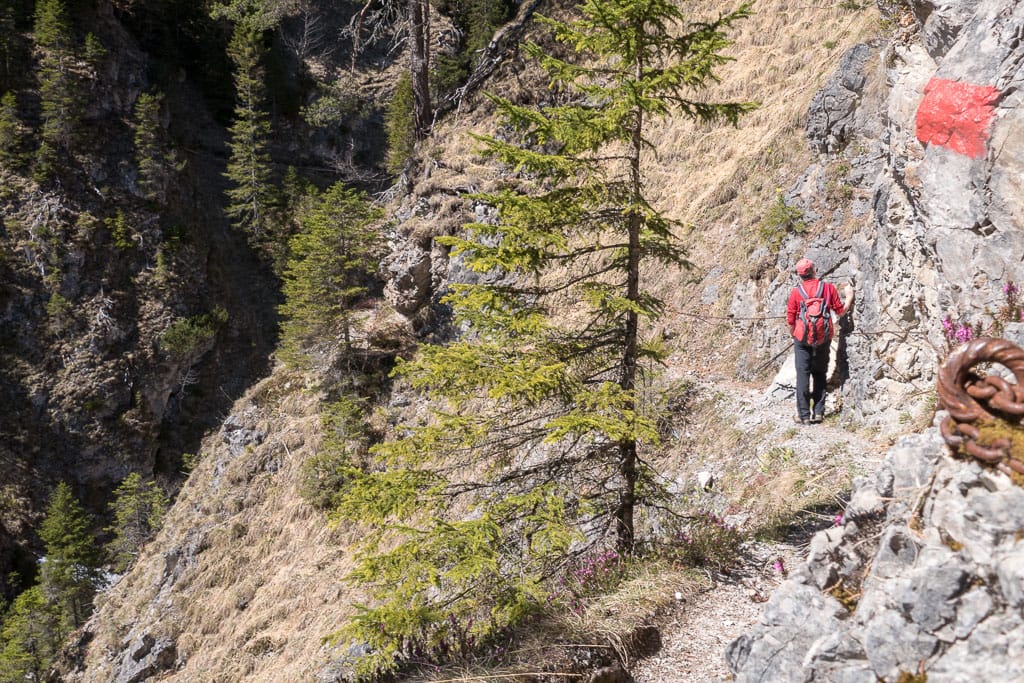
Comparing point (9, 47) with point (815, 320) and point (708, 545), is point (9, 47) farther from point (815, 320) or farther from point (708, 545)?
point (708, 545)

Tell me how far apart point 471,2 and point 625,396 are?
21.8 m

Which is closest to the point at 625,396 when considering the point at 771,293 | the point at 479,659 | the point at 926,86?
the point at 479,659

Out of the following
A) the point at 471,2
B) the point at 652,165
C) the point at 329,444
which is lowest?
the point at 329,444

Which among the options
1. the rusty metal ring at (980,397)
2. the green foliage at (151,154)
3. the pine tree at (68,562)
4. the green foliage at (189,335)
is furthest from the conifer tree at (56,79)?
the rusty metal ring at (980,397)

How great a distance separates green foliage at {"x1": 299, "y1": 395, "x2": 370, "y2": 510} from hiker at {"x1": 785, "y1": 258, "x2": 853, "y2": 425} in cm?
1143

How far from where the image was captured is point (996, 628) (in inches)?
113

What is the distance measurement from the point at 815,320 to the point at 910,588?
4.95 m

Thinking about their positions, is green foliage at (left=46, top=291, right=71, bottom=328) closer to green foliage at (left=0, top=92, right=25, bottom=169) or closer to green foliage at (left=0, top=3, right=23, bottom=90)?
green foliage at (left=0, top=92, right=25, bottom=169)

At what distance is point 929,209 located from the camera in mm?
6406

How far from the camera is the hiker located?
7.67 metres

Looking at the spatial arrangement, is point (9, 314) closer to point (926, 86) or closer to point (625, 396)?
point (625, 396)

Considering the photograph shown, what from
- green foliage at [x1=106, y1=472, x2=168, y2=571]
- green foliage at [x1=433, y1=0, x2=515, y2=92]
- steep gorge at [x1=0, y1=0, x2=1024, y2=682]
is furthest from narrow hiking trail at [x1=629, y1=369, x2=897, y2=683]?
green foliage at [x1=106, y1=472, x2=168, y2=571]

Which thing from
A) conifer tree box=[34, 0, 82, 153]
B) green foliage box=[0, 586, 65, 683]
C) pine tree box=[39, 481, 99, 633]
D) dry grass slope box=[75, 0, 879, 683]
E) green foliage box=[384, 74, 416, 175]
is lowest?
green foliage box=[0, 586, 65, 683]

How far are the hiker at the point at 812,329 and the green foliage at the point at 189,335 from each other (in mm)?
25442
